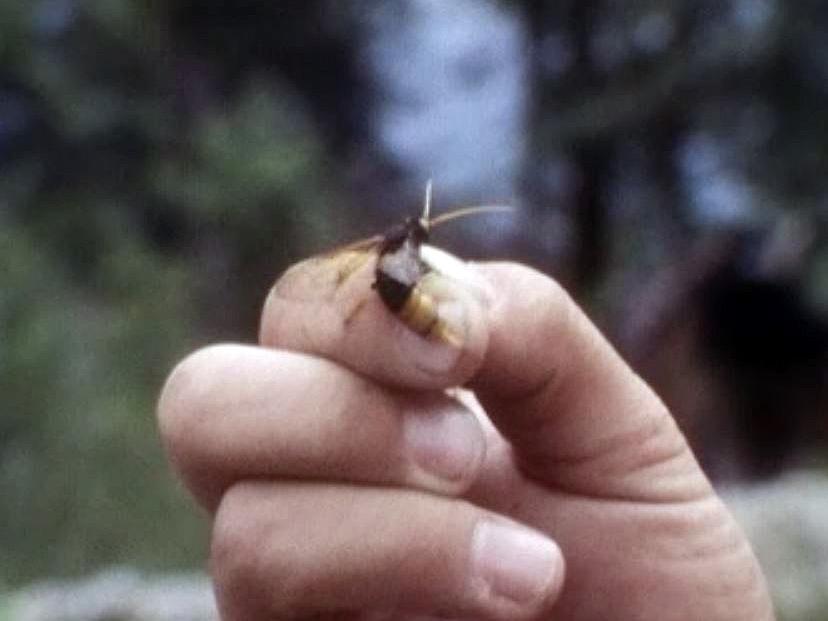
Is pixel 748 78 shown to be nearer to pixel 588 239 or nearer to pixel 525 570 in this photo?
pixel 588 239

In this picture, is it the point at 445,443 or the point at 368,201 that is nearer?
the point at 445,443

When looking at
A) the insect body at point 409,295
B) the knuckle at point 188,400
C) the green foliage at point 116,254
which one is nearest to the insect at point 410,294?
the insect body at point 409,295

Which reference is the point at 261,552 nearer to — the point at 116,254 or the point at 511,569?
the point at 511,569

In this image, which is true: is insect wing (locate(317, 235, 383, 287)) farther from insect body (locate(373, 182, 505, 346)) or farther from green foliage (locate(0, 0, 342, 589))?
green foliage (locate(0, 0, 342, 589))

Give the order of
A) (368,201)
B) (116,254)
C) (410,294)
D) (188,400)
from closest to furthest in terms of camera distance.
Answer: (410,294) → (188,400) → (116,254) → (368,201)

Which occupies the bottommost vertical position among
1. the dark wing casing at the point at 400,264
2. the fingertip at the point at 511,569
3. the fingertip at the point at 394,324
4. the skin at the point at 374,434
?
the fingertip at the point at 511,569

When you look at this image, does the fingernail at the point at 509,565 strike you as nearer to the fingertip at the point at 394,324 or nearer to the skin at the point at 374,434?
the skin at the point at 374,434

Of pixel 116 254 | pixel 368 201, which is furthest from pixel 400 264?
pixel 368 201

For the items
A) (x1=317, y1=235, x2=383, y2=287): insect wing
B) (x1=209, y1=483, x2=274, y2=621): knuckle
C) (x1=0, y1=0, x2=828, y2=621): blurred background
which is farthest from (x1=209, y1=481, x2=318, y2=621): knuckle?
(x1=0, y1=0, x2=828, y2=621): blurred background
